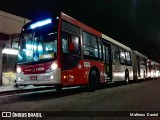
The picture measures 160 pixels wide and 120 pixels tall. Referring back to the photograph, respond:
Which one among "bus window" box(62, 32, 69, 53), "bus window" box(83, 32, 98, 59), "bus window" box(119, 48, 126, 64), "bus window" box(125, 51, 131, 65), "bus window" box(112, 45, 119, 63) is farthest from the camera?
"bus window" box(125, 51, 131, 65)

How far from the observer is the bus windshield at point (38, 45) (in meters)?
9.47

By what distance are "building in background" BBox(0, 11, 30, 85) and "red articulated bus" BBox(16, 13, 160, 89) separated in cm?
783

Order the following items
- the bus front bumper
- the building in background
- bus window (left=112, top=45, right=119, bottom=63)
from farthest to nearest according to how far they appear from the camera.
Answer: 1. the building in background
2. bus window (left=112, top=45, right=119, bottom=63)
3. the bus front bumper

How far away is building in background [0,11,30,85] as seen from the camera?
18844 millimetres

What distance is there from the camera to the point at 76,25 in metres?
11.0

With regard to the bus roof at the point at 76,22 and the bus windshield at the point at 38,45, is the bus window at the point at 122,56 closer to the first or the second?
the bus roof at the point at 76,22

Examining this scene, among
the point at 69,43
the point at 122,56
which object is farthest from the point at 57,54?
the point at 122,56

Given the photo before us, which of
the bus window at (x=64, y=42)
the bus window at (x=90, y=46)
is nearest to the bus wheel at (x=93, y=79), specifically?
the bus window at (x=90, y=46)

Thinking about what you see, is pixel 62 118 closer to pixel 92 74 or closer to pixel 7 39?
pixel 92 74

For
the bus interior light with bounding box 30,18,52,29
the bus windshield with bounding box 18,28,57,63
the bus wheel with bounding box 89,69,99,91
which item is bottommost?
the bus wheel with bounding box 89,69,99,91

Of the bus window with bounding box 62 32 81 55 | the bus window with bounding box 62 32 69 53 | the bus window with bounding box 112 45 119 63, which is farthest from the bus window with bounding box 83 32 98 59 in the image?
the bus window with bounding box 112 45 119 63

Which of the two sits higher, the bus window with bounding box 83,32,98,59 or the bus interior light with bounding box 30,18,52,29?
the bus interior light with bounding box 30,18,52,29

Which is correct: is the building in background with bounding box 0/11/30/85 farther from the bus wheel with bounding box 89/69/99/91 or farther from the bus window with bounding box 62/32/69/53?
the bus window with bounding box 62/32/69/53

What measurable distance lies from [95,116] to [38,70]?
14.8ft
